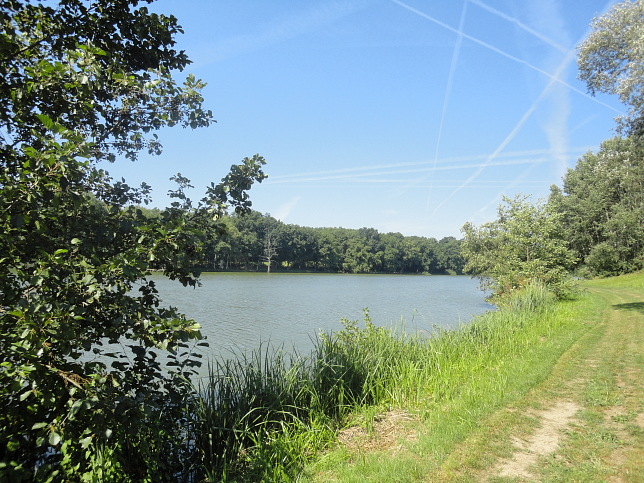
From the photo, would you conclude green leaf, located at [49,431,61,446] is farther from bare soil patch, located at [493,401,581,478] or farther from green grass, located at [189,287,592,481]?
bare soil patch, located at [493,401,581,478]

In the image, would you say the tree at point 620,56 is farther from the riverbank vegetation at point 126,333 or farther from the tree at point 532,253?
the riverbank vegetation at point 126,333

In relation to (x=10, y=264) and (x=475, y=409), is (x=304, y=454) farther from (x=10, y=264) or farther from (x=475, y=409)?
(x=10, y=264)

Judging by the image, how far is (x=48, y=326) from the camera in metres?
2.47

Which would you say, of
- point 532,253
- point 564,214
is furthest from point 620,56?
point 564,214

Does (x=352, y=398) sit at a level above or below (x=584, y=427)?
below

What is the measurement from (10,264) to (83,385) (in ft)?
3.17

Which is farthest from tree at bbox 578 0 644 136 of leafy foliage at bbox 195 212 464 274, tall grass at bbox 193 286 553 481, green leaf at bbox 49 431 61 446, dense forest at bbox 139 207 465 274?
leafy foliage at bbox 195 212 464 274

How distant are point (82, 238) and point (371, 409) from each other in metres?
4.12

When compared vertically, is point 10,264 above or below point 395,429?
above

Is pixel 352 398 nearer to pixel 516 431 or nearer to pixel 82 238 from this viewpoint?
pixel 516 431

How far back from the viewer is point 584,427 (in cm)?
482

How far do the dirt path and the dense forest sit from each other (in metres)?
62.8

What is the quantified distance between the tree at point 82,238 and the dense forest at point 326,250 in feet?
211

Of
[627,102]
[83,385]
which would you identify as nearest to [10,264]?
[83,385]
